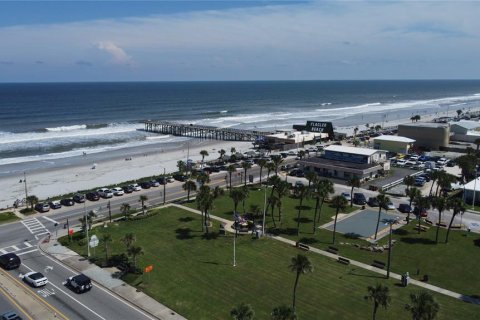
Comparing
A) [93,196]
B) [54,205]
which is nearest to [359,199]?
[93,196]

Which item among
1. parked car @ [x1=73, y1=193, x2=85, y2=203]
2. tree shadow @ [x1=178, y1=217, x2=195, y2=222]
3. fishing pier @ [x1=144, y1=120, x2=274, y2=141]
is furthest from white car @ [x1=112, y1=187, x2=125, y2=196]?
fishing pier @ [x1=144, y1=120, x2=274, y2=141]

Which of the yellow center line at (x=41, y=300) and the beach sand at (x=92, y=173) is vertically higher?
the beach sand at (x=92, y=173)

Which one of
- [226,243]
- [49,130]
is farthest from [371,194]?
[49,130]

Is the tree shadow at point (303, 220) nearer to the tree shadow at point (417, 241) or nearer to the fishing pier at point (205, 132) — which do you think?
the tree shadow at point (417, 241)

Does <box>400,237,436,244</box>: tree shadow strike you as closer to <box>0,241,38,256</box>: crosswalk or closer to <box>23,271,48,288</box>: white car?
<box>23,271,48,288</box>: white car

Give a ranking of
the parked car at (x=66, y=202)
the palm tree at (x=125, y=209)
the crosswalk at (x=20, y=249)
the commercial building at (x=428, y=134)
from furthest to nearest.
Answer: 1. the commercial building at (x=428, y=134)
2. the parked car at (x=66, y=202)
3. the palm tree at (x=125, y=209)
4. the crosswalk at (x=20, y=249)

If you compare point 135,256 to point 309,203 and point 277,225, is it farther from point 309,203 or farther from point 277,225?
point 309,203

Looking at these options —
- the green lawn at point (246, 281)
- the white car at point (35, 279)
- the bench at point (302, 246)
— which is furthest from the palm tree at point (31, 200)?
the bench at point (302, 246)

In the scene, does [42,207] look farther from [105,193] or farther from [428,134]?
[428,134]
